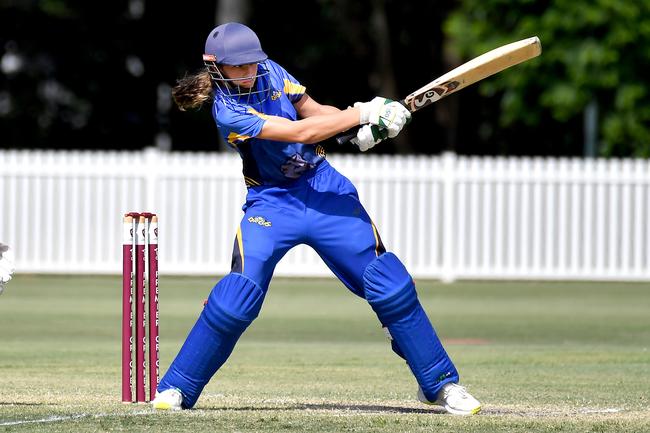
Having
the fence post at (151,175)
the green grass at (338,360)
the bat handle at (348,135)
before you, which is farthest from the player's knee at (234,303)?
the fence post at (151,175)

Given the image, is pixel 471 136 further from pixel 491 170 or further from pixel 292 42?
pixel 491 170

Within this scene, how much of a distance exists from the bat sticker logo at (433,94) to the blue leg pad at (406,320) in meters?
0.71

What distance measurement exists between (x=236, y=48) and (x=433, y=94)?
37.7 inches

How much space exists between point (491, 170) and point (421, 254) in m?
1.21

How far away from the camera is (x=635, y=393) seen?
7.46 meters

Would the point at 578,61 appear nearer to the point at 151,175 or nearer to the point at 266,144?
the point at 151,175

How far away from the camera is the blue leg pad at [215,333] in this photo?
6344mm

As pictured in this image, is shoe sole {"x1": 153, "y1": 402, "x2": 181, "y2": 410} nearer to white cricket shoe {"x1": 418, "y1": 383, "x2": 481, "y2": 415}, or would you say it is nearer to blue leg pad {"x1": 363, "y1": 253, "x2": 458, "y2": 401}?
blue leg pad {"x1": 363, "y1": 253, "x2": 458, "y2": 401}

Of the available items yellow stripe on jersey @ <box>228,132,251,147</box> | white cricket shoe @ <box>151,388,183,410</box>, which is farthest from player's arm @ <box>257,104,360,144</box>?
white cricket shoe @ <box>151,388,183,410</box>

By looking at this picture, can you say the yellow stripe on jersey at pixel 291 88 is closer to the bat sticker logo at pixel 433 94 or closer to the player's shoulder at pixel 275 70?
the player's shoulder at pixel 275 70

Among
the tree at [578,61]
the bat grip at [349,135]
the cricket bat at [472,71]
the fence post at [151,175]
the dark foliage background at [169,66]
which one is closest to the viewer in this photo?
the bat grip at [349,135]

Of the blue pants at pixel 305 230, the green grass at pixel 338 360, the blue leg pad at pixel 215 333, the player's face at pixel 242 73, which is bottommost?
the green grass at pixel 338 360

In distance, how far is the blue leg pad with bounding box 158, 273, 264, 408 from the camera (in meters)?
6.34

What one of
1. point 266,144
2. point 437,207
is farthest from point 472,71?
point 437,207
